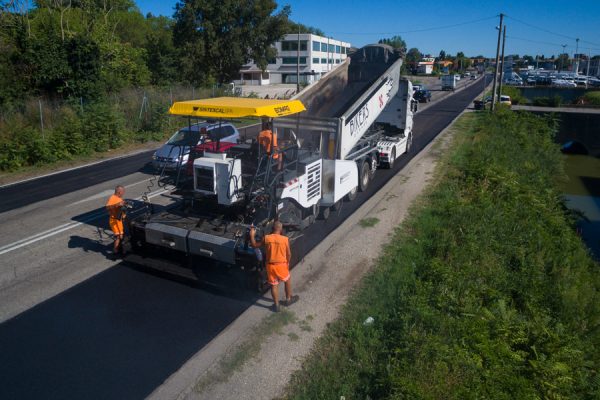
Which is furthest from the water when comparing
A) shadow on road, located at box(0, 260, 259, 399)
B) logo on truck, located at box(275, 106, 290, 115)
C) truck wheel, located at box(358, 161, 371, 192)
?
shadow on road, located at box(0, 260, 259, 399)

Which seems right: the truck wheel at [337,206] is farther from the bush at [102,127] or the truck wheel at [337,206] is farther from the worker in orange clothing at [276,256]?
the bush at [102,127]

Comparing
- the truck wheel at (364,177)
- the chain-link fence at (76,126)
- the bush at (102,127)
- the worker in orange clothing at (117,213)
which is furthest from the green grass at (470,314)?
the bush at (102,127)

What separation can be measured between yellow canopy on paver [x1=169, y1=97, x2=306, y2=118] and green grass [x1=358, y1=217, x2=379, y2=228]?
11.5 ft

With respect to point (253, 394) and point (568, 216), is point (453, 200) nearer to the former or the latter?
point (568, 216)

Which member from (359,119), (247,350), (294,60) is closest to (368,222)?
(359,119)

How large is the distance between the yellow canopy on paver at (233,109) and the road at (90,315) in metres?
2.62

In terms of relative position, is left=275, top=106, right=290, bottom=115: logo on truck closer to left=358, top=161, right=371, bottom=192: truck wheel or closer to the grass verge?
the grass verge

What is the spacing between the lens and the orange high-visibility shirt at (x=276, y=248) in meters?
7.10

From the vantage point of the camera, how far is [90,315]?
7.44 metres

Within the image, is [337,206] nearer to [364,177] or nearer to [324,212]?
[324,212]

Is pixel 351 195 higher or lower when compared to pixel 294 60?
lower

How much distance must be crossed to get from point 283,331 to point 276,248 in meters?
1.23

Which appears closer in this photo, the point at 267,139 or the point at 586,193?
the point at 267,139

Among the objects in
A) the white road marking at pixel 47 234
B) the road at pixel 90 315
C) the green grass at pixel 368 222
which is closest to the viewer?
the road at pixel 90 315
